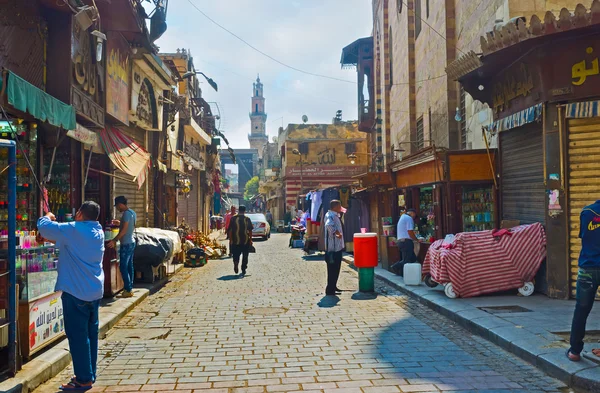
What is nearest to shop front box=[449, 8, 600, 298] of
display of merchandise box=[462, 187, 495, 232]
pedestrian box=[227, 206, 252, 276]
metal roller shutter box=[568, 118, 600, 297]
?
metal roller shutter box=[568, 118, 600, 297]

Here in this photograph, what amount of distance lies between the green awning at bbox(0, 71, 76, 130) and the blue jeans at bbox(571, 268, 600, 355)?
6.17 metres

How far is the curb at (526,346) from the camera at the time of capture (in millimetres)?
4645

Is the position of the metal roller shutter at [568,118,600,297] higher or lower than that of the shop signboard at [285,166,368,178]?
lower

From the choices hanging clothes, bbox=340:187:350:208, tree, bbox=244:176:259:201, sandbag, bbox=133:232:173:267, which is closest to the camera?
sandbag, bbox=133:232:173:267

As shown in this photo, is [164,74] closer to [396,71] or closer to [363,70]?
[396,71]

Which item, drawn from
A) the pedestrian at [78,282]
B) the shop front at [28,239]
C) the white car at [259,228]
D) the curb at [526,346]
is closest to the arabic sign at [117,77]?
the shop front at [28,239]

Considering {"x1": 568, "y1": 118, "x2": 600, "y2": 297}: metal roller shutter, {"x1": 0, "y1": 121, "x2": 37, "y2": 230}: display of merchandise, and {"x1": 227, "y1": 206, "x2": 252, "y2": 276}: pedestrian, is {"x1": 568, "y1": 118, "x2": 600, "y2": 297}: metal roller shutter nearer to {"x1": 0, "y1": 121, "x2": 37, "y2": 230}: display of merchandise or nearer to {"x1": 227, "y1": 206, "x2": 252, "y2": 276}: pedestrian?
{"x1": 227, "y1": 206, "x2": 252, "y2": 276}: pedestrian

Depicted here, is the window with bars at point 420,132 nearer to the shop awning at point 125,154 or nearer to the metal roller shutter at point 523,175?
the metal roller shutter at point 523,175

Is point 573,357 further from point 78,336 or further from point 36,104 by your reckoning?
point 36,104

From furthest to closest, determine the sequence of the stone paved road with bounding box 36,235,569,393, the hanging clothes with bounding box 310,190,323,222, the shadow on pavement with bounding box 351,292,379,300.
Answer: the hanging clothes with bounding box 310,190,323,222, the shadow on pavement with bounding box 351,292,379,300, the stone paved road with bounding box 36,235,569,393

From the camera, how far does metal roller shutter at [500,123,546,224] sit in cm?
919

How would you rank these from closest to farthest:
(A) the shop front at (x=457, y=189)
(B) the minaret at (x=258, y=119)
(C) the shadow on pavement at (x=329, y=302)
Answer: (C) the shadow on pavement at (x=329, y=302)
(A) the shop front at (x=457, y=189)
(B) the minaret at (x=258, y=119)

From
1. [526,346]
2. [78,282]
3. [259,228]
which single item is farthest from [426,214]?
[259,228]

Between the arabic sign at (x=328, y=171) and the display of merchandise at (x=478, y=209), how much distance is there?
38646 millimetres
